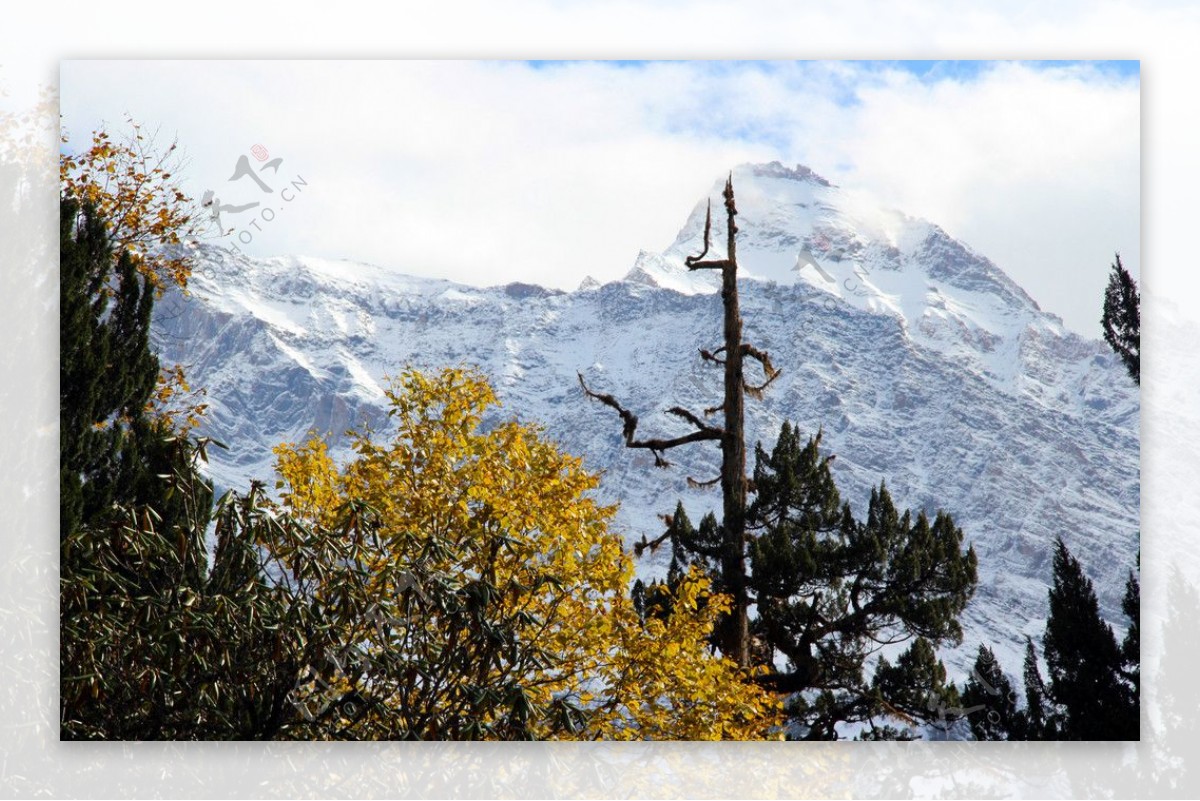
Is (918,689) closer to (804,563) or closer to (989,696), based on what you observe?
(989,696)

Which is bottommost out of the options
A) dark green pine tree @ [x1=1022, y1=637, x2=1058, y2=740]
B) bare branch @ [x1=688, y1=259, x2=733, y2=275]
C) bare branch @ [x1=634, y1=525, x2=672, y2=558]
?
dark green pine tree @ [x1=1022, y1=637, x2=1058, y2=740]

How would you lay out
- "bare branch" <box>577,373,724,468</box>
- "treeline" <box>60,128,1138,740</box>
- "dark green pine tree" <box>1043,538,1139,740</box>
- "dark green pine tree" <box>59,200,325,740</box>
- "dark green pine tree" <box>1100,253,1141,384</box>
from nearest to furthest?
"dark green pine tree" <box>59,200,325,740</box> → "treeline" <box>60,128,1138,740</box> → "dark green pine tree" <box>1043,538,1139,740</box> → "dark green pine tree" <box>1100,253,1141,384</box> → "bare branch" <box>577,373,724,468</box>

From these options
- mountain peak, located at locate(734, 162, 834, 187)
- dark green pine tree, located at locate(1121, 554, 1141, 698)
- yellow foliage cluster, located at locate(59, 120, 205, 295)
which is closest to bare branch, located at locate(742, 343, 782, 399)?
mountain peak, located at locate(734, 162, 834, 187)

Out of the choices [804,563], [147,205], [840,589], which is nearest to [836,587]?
[840,589]

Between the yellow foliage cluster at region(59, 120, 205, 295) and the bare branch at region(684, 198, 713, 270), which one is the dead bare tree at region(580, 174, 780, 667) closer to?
the bare branch at region(684, 198, 713, 270)

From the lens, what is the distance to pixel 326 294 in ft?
15.7

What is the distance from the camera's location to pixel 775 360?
189 inches

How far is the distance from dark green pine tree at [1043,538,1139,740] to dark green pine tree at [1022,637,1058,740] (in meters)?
0.04

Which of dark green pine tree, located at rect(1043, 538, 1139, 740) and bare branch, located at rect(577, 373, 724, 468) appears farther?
bare branch, located at rect(577, 373, 724, 468)

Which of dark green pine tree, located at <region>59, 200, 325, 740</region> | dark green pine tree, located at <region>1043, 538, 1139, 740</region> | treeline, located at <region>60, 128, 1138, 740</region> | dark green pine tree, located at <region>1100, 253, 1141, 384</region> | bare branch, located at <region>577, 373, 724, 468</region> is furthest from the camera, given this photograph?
bare branch, located at <region>577, 373, 724, 468</region>

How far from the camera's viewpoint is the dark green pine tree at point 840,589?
462 centimetres

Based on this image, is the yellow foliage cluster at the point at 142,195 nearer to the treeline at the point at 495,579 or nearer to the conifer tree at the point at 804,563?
A: the treeline at the point at 495,579

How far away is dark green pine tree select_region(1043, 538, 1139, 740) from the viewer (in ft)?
14.9

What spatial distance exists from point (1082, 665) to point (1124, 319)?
1256 mm
